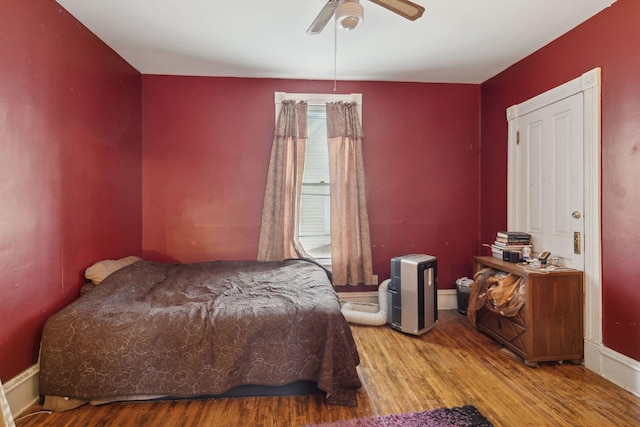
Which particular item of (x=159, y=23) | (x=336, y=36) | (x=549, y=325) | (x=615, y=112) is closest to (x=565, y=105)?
(x=615, y=112)

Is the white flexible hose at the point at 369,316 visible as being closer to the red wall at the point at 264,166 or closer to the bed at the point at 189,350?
the red wall at the point at 264,166

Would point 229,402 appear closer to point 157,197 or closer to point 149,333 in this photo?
point 149,333

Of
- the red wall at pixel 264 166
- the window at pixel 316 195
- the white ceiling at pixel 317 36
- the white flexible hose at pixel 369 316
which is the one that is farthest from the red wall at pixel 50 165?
the white flexible hose at pixel 369 316

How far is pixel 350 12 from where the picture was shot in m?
1.69

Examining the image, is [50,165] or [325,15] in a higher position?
[325,15]

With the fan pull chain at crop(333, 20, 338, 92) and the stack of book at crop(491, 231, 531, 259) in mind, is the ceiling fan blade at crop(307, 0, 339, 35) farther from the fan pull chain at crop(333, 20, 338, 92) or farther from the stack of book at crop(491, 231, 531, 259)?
the stack of book at crop(491, 231, 531, 259)

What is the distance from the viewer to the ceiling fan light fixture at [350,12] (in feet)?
5.56

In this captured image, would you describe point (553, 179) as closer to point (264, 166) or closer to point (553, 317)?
point (553, 317)

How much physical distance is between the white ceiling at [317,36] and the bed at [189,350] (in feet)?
6.83

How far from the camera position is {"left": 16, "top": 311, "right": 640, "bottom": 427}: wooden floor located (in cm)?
178

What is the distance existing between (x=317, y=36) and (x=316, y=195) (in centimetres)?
163

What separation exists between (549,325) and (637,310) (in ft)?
1.69

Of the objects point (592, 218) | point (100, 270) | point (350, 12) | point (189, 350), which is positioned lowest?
point (189, 350)

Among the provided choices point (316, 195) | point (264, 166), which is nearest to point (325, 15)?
point (264, 166)
